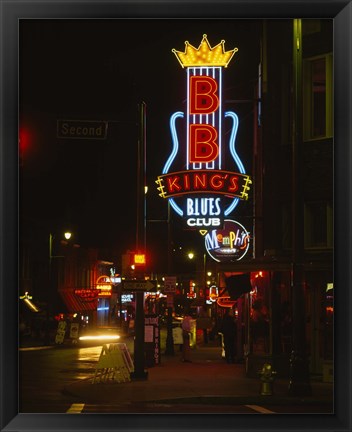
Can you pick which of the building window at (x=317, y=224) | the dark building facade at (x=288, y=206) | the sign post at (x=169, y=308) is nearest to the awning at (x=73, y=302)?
the sign post at (x=169, y=308)

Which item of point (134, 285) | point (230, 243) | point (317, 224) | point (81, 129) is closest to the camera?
point (81, 129)

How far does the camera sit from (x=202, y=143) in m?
24.1

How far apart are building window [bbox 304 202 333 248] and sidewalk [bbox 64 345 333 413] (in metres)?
3.93

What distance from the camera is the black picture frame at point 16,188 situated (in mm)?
5668

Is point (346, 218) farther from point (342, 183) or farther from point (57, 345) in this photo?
point (57, 345)

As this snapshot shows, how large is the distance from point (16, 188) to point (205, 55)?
19301 mm

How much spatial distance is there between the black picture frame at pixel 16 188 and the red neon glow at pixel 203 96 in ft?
61.0

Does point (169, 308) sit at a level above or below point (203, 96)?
below

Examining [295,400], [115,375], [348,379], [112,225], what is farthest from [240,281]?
[112,225]

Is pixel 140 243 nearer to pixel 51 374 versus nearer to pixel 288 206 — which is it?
pixel 288 206

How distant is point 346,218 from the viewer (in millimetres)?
5844

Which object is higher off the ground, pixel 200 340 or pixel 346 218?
pixel 346 218

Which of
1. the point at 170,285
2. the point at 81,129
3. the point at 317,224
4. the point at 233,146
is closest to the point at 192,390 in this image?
the point at 81,129
